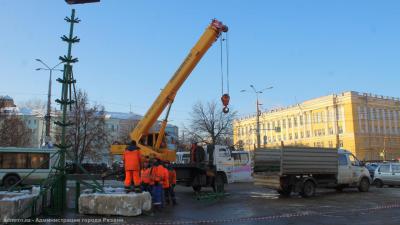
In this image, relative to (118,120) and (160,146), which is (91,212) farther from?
(118,120)

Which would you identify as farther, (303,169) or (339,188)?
(339,188)

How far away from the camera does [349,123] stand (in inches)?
4134

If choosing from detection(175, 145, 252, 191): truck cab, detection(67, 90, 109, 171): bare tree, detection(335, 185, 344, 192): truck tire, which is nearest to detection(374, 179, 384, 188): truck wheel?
detection(335, 185, 344, 192): truck tire

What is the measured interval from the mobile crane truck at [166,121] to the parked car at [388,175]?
40.6 ft

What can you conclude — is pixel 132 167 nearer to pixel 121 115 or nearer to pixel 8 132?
pixel 8 132

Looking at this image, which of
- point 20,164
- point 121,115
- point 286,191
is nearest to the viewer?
point 286,191

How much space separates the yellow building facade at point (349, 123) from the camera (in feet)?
342

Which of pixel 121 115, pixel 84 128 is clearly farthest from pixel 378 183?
pixel 121 115

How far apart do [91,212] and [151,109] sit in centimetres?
1001

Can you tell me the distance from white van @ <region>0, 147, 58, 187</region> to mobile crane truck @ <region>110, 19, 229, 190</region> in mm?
8975

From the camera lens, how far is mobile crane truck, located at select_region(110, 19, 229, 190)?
21719 millimetres

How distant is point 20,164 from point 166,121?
13024 mm

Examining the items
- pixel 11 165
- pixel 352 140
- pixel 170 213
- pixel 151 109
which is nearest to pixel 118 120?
pixel 352 140

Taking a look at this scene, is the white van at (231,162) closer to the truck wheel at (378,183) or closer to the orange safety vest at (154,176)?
the truck wheel at (378,183)
